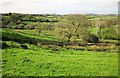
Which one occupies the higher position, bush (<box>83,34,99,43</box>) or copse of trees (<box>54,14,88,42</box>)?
copse of trees (<box>54,14,88,42</box>)

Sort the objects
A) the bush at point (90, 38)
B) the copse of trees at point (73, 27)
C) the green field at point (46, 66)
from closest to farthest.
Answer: the green field at point (46, 66)
the bush at point (90, 38)
the copse of trees at point (73, 27)

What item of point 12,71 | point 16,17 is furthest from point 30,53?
point 16,17

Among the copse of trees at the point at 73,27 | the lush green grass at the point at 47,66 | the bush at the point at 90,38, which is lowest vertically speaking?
the bush at the point at 90,38

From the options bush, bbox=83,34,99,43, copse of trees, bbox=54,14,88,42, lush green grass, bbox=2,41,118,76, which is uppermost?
copse of trees, bbox=54,14,88,42

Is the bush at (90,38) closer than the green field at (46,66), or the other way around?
the green field at (46,66)

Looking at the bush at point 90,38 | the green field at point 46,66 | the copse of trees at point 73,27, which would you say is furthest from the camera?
the copse of trees at point 73,27

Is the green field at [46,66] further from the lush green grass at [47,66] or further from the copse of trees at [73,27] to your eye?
the copse of trees at [73,27]

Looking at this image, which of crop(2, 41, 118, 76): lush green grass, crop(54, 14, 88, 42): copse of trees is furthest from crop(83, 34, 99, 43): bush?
crop(2, 41, 118, 76): lush green grass

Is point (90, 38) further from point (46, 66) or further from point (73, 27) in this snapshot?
point (46, 66)

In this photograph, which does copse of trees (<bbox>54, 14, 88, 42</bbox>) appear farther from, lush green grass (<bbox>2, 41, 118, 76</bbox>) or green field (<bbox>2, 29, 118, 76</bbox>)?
lush green grass (<bbox>2, 41, 118, 76</bbox>)

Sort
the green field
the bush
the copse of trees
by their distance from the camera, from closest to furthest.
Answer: the green field
the bush
the copse of trees

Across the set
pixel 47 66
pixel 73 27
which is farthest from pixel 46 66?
pixel 73 27

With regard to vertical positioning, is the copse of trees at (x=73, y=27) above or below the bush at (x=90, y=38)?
above

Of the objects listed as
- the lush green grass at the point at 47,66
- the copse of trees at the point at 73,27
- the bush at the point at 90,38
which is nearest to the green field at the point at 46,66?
the lush green grass at the point at 47,66
